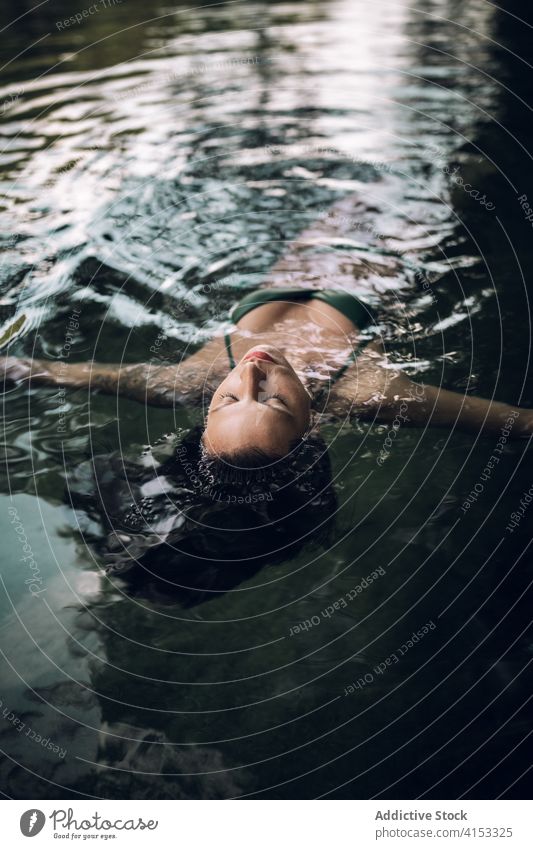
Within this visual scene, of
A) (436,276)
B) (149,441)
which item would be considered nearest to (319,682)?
(149,441)

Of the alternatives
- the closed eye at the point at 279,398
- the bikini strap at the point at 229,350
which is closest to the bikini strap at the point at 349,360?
the bikini strap at the point at 229,350

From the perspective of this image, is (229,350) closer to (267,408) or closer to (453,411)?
(267,408)

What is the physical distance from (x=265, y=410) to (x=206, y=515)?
0.52m

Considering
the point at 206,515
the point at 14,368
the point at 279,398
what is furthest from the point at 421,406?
the point at 14,368

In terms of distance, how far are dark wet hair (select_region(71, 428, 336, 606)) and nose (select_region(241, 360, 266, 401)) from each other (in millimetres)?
209

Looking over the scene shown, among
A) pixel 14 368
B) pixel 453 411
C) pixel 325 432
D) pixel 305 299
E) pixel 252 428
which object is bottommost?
pixel 453 411

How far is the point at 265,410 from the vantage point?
2234 mm

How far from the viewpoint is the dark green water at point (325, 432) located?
6.03 feet

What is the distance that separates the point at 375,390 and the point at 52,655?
170 centimetres

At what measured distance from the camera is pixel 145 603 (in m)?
2.21

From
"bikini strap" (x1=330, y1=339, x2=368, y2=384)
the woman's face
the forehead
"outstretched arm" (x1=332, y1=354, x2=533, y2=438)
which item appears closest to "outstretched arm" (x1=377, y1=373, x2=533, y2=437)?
"outstretched arm" (x1=332, y1=354, x2=533, y2=438)

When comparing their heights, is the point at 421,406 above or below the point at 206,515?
below

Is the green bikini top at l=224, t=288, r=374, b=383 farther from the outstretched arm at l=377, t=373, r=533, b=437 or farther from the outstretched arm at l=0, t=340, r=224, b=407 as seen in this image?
the outstretched arm at l=377, t=373, r=533, b=437

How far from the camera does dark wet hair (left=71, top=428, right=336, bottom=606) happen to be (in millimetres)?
2312
